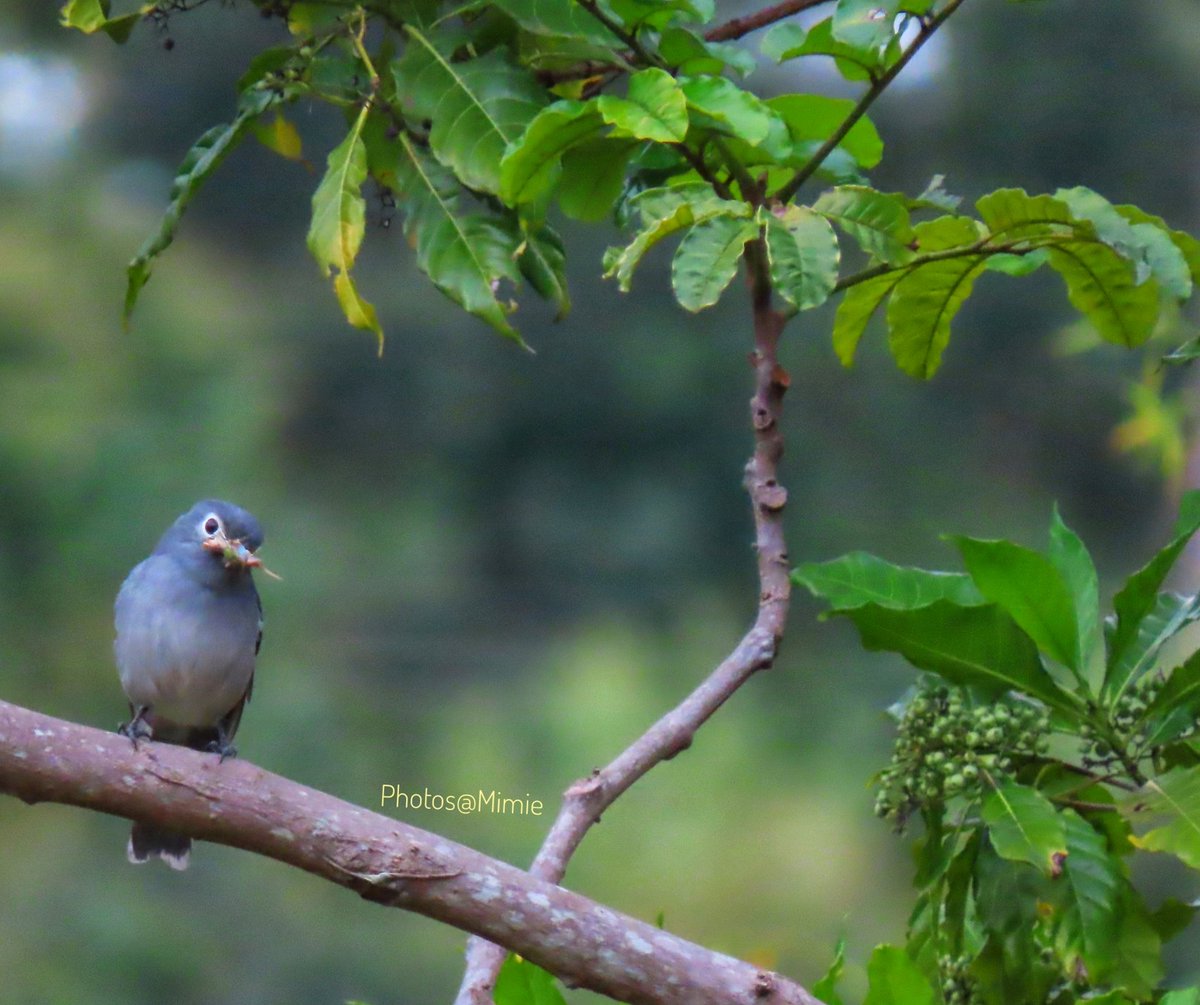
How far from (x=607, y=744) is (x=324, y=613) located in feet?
4.34

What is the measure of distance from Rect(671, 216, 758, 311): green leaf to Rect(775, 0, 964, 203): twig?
127 mm

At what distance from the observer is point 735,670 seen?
145 cm

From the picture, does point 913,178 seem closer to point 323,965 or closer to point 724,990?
point 323,965

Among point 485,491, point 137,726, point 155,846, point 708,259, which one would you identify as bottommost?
point 155,846

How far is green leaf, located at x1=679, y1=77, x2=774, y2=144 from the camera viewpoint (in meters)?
1.30

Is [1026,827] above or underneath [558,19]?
underneath

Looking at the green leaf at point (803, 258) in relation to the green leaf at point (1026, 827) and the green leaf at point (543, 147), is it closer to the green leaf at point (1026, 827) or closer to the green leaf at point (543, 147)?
the green leaf at point (543, 147)

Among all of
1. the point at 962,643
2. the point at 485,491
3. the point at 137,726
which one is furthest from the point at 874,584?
the point at 485,491

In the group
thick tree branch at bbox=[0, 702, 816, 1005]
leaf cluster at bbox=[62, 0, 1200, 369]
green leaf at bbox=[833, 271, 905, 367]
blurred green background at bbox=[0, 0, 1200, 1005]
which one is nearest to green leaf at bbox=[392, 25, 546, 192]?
leaf cluster at bbox=[62, 0, 1200, 369]

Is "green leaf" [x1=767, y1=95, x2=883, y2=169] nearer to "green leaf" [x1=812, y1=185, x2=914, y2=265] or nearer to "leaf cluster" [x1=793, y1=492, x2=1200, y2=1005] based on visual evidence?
"green leaf" [x1=812, y1=185, x2=914, y2=265]

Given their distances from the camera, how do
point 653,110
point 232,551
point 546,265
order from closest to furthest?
point 653,110 < point 546,265 < point 232,551

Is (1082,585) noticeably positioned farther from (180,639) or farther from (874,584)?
(180,639)

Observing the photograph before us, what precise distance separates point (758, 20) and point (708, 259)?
431 millimetres

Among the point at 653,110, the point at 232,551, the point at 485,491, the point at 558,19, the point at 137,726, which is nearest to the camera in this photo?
the point at 653,110
